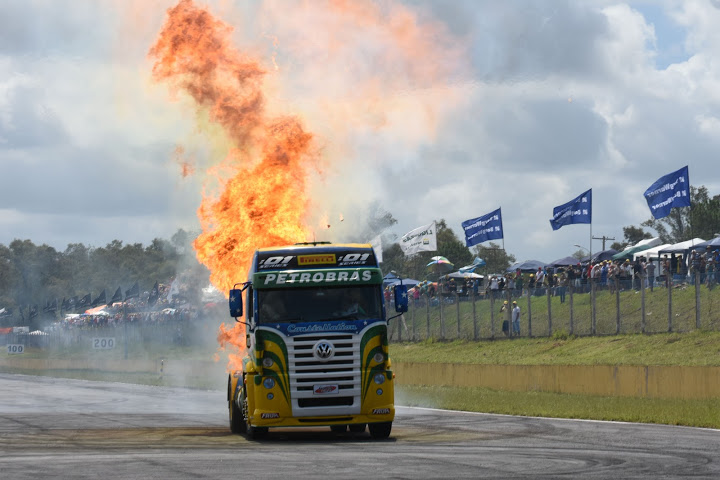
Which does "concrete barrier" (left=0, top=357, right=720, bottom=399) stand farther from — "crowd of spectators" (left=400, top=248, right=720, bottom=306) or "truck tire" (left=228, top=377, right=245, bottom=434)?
"truck tire" (left=228, top=377, right=245, bottom=434)

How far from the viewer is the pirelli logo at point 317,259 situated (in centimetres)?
2033

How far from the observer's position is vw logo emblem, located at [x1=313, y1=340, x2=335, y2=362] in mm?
19547

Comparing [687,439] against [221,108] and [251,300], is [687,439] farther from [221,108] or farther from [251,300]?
[221,108]

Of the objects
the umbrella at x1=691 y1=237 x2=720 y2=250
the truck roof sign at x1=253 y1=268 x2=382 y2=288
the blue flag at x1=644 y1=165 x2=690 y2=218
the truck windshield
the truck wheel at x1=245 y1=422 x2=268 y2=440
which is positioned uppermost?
the blue flag at x1=644 y1=165 x2=690 y2=218

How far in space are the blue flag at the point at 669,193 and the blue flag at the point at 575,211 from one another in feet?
22.9

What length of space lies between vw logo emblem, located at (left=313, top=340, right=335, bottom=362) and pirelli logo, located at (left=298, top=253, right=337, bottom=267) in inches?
60.5

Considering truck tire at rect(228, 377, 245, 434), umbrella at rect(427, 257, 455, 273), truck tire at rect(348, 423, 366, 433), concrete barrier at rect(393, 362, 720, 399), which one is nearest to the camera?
truck tire at rect(348, 423, 366, 433)

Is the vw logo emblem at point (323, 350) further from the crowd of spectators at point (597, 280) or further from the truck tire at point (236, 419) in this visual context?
the crowd of spectators at point (597, 280)

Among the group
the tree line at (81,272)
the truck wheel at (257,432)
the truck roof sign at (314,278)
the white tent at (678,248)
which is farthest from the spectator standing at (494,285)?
the tree line at (81,272)

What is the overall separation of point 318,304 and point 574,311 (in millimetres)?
25892

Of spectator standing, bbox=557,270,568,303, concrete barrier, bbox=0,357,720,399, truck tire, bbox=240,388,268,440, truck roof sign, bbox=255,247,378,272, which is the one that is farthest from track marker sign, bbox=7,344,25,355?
truck roof sign, bbox=255,247,378,272

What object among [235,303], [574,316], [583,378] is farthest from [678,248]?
[235,303]

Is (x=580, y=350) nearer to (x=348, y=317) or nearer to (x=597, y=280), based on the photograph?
(x=597, y=280)

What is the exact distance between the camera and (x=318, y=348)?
19.5 meters
